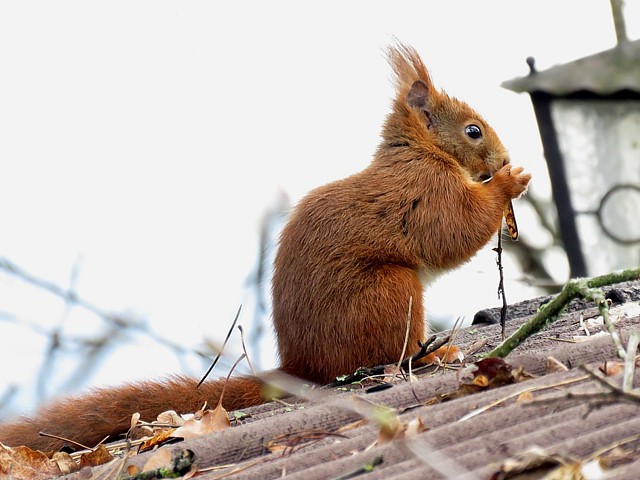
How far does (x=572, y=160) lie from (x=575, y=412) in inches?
134

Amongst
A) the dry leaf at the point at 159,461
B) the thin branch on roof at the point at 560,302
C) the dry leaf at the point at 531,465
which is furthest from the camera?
the thin branch on roof at the point at 560,302

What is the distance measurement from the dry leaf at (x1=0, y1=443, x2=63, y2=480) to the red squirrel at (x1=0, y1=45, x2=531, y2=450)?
36 cm

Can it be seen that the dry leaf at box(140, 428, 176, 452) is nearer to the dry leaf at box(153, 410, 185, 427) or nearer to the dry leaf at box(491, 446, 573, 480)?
the dry leaf at box(153, 410, 185, 427)

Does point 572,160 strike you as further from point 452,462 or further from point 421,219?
point 452,462

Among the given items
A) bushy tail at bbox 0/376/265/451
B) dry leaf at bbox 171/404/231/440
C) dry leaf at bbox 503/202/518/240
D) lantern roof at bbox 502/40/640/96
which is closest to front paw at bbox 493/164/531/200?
dry leaf at bbox 503/202/518/240

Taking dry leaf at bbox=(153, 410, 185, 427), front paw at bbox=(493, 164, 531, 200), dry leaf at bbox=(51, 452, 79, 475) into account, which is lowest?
dry leaf at bbox=(153, 410, 185, 427)

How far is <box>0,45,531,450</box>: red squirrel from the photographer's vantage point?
302 cm

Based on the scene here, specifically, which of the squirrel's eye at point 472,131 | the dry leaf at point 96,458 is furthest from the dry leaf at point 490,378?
the squirrel's eye at point 472,131

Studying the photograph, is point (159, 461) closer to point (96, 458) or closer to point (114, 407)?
point (96, 458)

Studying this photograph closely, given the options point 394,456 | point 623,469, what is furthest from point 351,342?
point 623,469

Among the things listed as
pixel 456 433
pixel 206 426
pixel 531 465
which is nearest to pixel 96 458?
pixel 206 426

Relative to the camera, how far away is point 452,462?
1.39m

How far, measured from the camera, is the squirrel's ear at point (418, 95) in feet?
14.0

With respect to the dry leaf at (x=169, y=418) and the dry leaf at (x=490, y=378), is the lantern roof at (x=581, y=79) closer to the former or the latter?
the dry leaf at (x=169, y=418)
